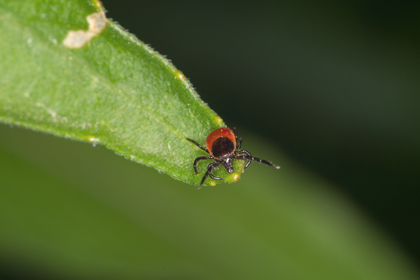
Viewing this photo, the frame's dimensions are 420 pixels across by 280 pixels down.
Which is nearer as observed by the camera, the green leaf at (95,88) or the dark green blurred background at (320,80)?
the green leaf at (95,88)

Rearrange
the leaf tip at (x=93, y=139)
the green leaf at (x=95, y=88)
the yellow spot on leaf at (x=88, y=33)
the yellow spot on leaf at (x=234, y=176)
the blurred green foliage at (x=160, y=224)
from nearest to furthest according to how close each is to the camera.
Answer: the green leaf at (x=95, y=88), the yellow spot on leaf at (x=88, y=33), the leaf tip at (x=93, y=139), the yellow spot on leaf at (x=234, y=176), the blurred green foliage at (x=160, y=224)

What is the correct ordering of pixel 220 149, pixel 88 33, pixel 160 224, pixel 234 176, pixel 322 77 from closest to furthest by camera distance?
pixel 88 33, pixel 234 176, pixel 220 149, pixel 160 224, pixel 322 77

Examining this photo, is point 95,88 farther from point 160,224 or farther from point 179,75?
point 160,224

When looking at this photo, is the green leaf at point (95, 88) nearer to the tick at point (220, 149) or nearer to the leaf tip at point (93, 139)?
the leaf tip at point (93, 139)

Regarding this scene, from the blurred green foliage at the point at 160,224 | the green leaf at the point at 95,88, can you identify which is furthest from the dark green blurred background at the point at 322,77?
the green leaf at the point at 95,88

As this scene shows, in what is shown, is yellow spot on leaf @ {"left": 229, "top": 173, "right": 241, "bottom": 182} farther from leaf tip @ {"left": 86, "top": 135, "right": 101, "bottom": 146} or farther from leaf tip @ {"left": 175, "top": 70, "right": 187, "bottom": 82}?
leaf tip @ {"left": 86, "top": 135, "right": 101, "bottom": 146}

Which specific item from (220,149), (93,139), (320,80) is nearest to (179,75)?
(93,139)

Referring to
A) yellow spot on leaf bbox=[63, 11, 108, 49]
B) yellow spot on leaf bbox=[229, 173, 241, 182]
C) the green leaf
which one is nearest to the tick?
yellow spot on leaf bbox=[229, 173, 241, 182]

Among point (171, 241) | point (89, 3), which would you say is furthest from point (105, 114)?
point (171, 241)

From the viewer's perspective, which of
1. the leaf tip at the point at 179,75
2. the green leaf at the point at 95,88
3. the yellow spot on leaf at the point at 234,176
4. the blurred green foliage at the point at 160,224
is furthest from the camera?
the blurred green foliage at the point at 160,224
